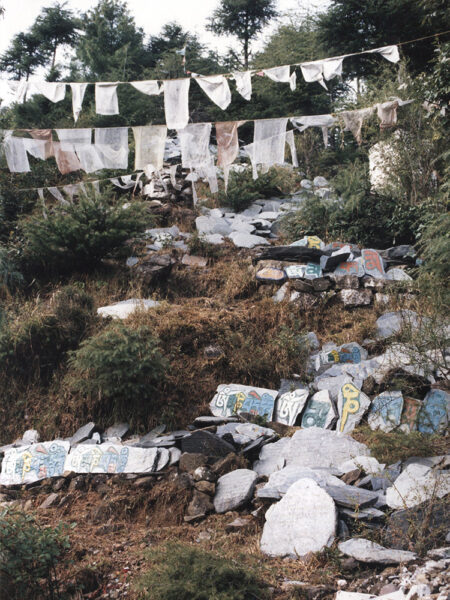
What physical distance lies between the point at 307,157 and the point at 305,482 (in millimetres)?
13662

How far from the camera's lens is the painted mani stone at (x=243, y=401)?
646 centimetres

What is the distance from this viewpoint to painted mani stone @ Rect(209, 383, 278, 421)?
6.46 m

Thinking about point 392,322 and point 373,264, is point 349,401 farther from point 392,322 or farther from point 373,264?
point 373,264

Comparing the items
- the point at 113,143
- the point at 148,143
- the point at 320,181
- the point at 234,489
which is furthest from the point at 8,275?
the point at 320,181

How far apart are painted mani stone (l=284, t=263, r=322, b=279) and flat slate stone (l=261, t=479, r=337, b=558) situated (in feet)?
15.9

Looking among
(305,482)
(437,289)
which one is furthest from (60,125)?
(305,482)

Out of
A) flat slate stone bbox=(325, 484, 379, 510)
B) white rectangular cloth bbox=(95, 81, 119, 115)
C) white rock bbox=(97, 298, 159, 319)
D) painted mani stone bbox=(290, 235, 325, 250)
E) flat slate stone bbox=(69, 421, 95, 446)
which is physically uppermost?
white rectangular cloth bbox=(95, 81, 119, 115)

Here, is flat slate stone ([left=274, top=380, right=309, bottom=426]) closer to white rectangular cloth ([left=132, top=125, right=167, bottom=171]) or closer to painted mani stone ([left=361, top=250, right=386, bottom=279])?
painted mani stone ([left=361, top=250, right=386, bottom=279])

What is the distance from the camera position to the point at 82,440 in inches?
237

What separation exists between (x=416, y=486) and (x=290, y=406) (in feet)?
7.55

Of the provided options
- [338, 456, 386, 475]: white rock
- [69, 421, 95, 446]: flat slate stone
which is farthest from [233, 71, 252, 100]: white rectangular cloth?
[338, 456, 386, 475]: white rock

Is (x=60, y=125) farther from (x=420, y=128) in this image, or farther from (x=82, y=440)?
(x=82, y=440)

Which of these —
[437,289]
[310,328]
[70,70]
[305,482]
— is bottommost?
[305,482]

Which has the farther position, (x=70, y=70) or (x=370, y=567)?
(x=70, y=70)
